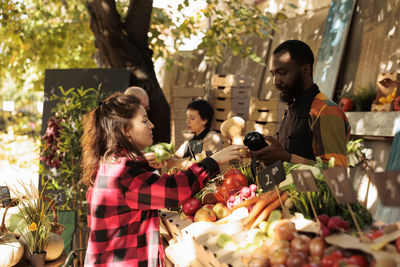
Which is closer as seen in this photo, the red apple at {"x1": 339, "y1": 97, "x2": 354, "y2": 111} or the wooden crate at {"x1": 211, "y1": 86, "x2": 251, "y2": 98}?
the red apple at {"x1": 339, "y1": 97, "x2": 354, "y2": 111}

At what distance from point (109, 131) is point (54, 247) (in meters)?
0.90

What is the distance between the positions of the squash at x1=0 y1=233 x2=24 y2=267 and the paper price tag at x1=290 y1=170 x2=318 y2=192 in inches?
61.2

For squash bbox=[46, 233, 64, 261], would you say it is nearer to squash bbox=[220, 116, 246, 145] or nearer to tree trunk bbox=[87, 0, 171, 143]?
squash bbox=[220, 116, 246, 145]

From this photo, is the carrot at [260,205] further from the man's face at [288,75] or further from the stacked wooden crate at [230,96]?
the stacked wooden crate at [230,96]

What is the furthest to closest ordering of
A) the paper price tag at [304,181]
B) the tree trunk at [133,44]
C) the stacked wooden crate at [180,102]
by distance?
the stacked wooden crate at [180,102] < the tree trunk at [133,44] < the paper price tag at [304,181]

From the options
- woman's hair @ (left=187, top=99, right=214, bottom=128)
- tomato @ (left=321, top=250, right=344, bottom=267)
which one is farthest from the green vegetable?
tomato @ (left=321, top=250, right=344, bottom=267)

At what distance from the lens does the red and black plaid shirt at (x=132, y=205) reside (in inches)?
73.0

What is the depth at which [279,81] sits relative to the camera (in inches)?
92.8

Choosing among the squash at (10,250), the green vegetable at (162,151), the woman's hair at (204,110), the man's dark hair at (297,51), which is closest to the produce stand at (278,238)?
the man's dark hair at (297,51)

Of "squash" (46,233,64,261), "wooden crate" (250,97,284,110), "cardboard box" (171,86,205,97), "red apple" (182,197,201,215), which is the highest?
"cardboard box" (171,86,205,97)

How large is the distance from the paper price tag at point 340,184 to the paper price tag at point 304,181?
11 cm

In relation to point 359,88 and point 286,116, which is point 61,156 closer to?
point 286,116

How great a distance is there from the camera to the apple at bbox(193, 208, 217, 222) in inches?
80.0

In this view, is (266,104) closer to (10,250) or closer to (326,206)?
(10,250)
